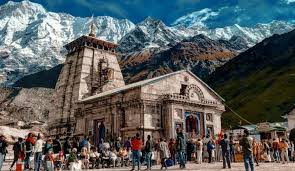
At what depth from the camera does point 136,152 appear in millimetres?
22047

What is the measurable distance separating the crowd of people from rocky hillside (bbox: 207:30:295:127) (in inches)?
2919

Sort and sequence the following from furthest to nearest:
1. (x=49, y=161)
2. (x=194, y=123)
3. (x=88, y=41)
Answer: (x=88, y=41)
(x=194, y=123)
(x=49, y=161)

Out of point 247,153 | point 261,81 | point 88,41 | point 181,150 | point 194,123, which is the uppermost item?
point 261,81

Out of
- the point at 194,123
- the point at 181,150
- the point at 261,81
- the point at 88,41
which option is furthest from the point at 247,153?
the point at 261,81

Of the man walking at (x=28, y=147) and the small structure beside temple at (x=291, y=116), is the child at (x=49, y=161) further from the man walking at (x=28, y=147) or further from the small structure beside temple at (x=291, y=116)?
the small structure beside temple at (x=291, y=116)

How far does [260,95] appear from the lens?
119500 mm

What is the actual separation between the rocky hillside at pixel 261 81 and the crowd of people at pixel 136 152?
243 feet

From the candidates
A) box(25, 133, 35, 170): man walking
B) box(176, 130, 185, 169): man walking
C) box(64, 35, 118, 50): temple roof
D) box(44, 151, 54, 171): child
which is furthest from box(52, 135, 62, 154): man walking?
box(64, 35, 118, 50): temple roof

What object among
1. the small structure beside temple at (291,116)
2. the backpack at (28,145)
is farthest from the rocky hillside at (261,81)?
the backpack at (28,145)

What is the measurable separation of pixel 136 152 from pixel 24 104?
6941cm

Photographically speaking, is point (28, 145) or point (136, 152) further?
point (136, 152)

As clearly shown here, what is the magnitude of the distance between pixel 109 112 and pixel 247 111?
262 ft

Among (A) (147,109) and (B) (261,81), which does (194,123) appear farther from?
(B) (261,81)

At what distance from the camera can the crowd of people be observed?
20.9 meters
